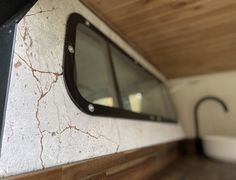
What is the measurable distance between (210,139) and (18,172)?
1.24 meters

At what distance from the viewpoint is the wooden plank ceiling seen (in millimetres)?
754

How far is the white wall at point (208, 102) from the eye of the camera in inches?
62.0

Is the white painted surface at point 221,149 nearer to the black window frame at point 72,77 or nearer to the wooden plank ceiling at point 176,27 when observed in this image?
the wooden plank ceiling at point 176,27

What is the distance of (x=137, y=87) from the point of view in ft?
3.63

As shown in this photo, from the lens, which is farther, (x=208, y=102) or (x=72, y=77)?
(x=208, y=102)

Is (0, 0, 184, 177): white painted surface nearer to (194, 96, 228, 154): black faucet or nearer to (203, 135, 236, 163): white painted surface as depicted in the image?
(203, 135, 236, 163): white painted surface

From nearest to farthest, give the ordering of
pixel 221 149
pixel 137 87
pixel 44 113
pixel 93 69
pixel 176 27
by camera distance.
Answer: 1. pixel 44 113
2. pixel 93 69
3. pixel 176 27
4. pixel 137 87
5. pixel 221 149

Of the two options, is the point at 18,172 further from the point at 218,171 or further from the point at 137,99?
the point at 218,171

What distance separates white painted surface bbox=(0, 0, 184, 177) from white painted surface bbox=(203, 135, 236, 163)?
88 cm

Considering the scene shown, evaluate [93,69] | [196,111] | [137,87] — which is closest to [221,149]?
[196,111]

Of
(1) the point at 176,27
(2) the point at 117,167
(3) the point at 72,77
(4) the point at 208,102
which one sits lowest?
(2) the point at 117,167

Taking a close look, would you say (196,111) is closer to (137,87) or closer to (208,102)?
(208,102)

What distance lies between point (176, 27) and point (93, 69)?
0.44 metres

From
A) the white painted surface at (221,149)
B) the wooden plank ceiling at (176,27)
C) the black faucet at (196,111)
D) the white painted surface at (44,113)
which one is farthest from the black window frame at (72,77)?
the black faucet at (196,111)
